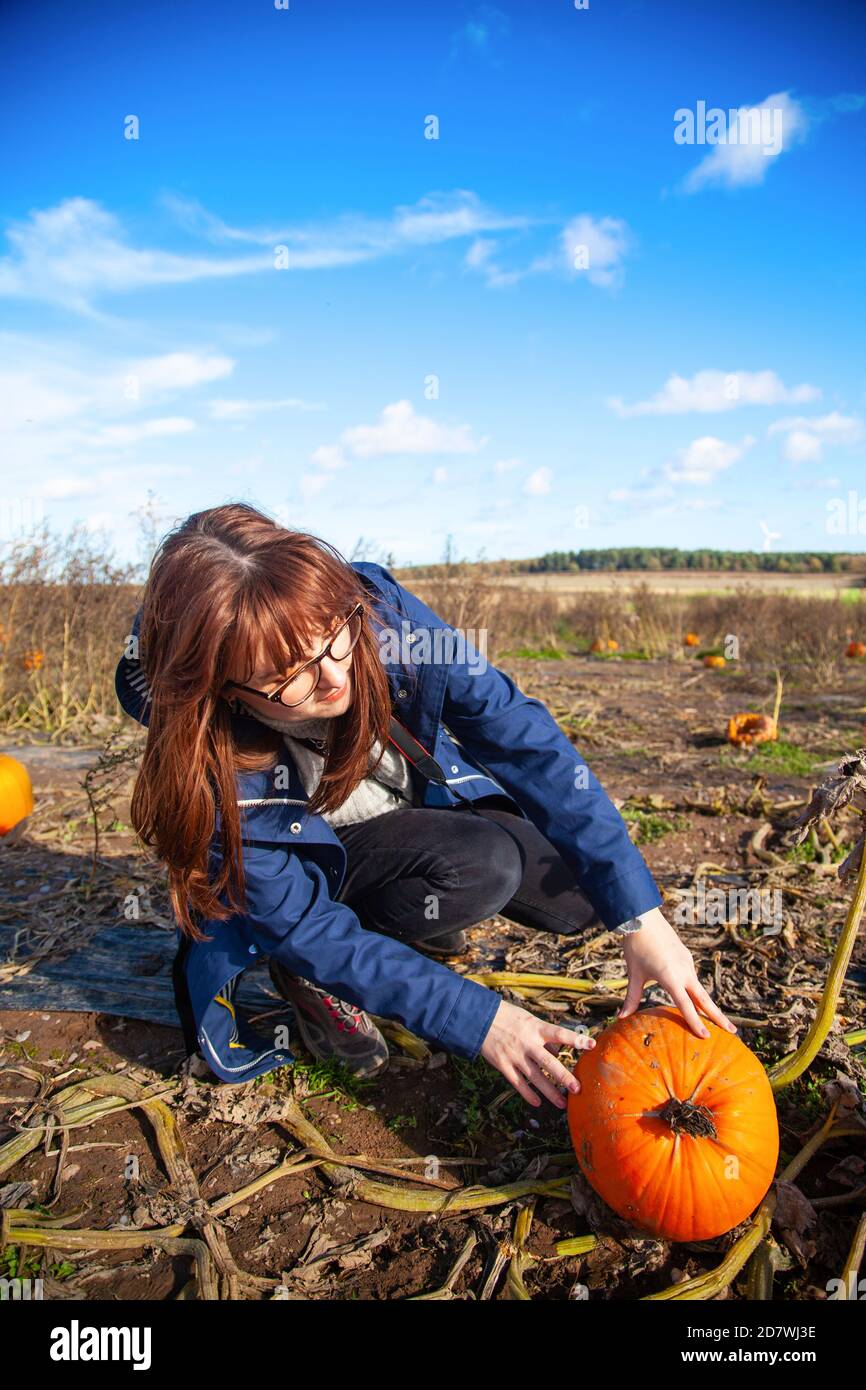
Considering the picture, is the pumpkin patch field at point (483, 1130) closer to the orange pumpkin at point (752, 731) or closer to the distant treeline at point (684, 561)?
the orange pumpkin at point (752, 731)

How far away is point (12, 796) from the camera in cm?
455

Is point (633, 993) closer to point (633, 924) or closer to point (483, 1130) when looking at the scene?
point (633, 924)

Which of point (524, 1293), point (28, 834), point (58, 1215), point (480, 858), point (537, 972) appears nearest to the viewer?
point (524, 1293)

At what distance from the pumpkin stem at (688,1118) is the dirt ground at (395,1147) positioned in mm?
307

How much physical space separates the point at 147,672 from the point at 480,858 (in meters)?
Answer: 1.12

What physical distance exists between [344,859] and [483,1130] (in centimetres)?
81

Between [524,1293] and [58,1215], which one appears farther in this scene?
[58,1215]

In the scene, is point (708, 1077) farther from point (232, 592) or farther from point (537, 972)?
point (232, 592)

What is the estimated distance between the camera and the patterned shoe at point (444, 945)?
307 cm

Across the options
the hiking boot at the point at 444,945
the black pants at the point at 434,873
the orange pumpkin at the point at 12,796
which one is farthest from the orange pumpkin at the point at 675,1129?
the orange pumpkin at the point at 12,796

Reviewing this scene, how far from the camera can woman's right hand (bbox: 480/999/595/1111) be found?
188 centimetres

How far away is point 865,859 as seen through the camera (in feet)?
6.07

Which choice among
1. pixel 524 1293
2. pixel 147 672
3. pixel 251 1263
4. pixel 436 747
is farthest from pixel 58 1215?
pixel 436 747
